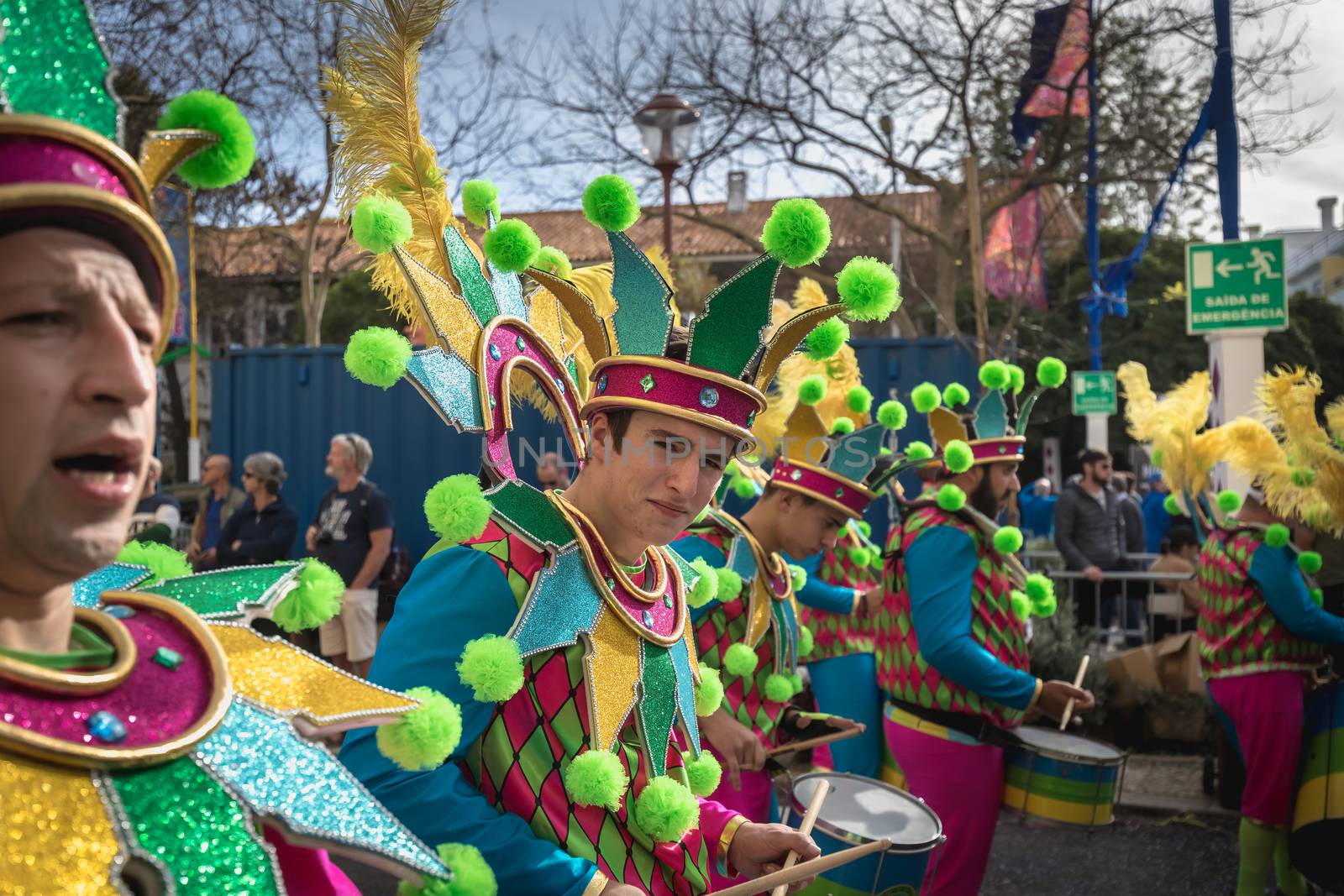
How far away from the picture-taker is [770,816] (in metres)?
3.97

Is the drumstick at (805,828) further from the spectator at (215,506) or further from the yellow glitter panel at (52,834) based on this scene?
the spectator at (215,506)

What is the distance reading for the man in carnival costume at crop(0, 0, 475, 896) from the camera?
90 cm

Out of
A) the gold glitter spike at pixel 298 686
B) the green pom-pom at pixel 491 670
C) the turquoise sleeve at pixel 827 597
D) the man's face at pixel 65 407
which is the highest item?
the man's face at pixel 65 407

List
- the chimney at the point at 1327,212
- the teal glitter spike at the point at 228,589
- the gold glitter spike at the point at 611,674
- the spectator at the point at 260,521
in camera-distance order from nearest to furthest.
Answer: the teal glitter spike at the point at 228,589 < the gold glitter spike at the point at 611,674 < the spectator at the point at 260,521 < the chimney at the point at 1327,212

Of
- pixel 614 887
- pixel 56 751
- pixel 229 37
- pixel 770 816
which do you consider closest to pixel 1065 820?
→ pixel 770 816

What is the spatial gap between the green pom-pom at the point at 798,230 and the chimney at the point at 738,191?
12323mm

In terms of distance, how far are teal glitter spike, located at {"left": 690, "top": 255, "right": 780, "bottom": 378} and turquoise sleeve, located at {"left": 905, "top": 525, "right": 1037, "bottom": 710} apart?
7.97 feet

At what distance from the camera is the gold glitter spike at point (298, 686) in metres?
1.13

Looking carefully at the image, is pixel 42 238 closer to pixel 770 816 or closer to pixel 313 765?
pixel 313 765

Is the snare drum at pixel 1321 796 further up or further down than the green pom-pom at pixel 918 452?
further down

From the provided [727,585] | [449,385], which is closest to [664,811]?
[449,385]

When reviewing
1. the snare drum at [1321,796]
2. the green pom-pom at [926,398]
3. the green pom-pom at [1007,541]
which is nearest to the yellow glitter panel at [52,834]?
the green pom-pom at [1007,541]

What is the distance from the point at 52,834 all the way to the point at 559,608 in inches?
43.9

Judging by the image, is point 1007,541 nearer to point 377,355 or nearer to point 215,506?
point 377,355
